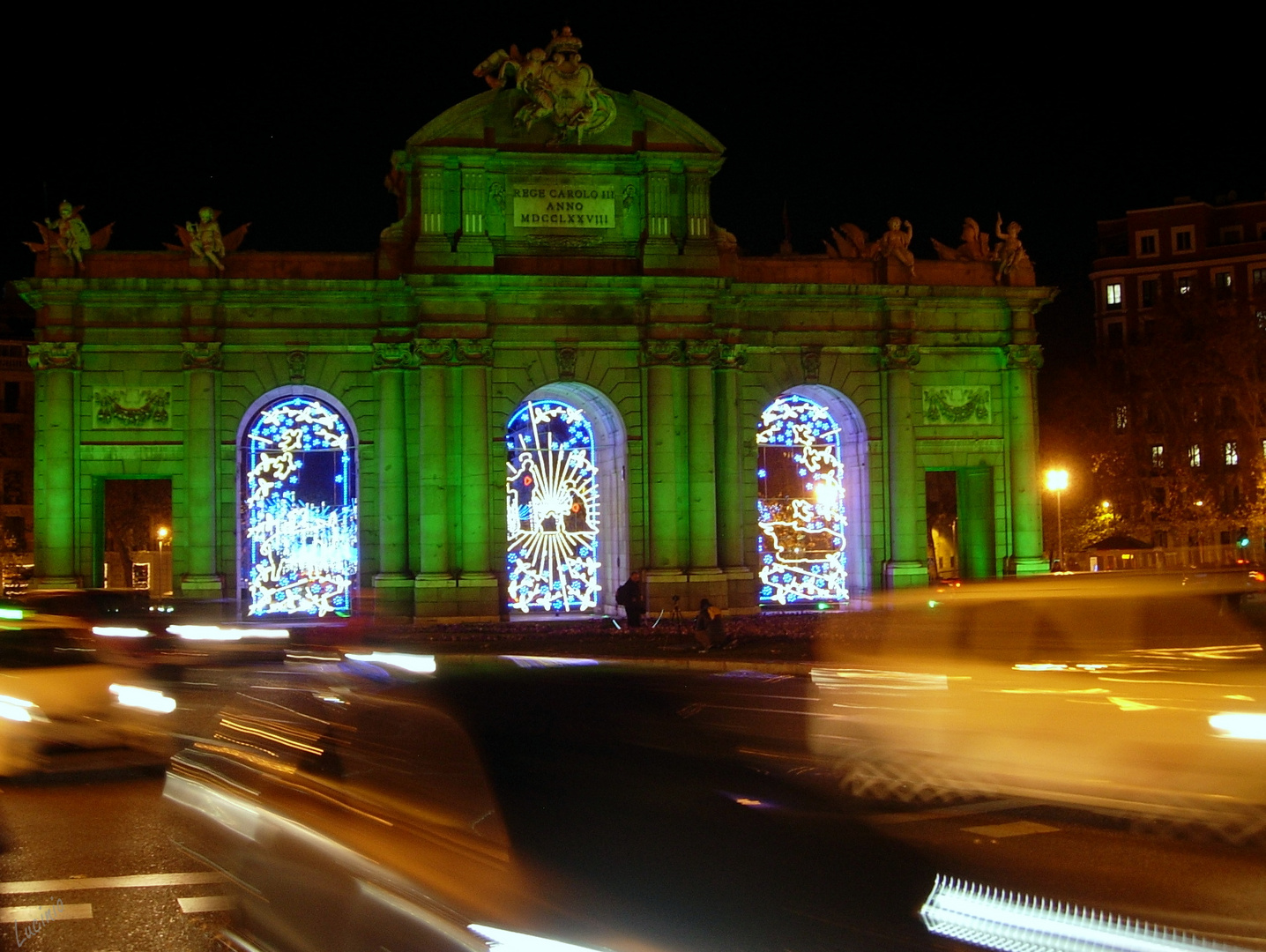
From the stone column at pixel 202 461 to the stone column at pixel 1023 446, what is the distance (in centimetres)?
2207

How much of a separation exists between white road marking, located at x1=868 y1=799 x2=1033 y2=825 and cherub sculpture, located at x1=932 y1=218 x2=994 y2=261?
2834 centimetres

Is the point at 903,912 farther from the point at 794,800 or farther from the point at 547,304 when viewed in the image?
the point at 547,304

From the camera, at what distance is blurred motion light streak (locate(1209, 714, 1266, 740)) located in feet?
37.0

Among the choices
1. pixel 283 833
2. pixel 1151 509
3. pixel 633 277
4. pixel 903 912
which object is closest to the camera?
pixel 283 833

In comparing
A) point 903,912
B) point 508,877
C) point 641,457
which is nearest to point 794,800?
point 903,912

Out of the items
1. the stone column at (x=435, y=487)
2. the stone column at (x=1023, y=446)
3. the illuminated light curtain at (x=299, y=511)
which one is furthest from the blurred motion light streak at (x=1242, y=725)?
the illuminated light curtain at (x=299, y=511)

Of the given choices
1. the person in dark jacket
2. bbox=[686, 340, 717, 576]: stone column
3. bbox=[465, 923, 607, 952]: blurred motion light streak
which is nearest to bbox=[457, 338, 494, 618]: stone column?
the person in dark jacket

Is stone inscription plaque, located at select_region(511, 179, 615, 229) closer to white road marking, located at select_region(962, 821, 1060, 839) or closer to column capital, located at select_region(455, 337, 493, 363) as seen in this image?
column capital, located at select_region(455, 337, 493, 363)

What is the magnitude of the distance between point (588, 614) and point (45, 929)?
1086 inches

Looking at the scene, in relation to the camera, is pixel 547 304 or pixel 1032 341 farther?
pixel 1032 341

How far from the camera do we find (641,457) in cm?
3562

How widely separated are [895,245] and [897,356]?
3227mm

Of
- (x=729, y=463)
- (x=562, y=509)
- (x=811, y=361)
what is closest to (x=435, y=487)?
(x=562, y=509)

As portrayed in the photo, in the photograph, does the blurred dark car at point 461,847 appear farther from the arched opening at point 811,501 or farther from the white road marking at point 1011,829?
the arched opening at point 811,501
